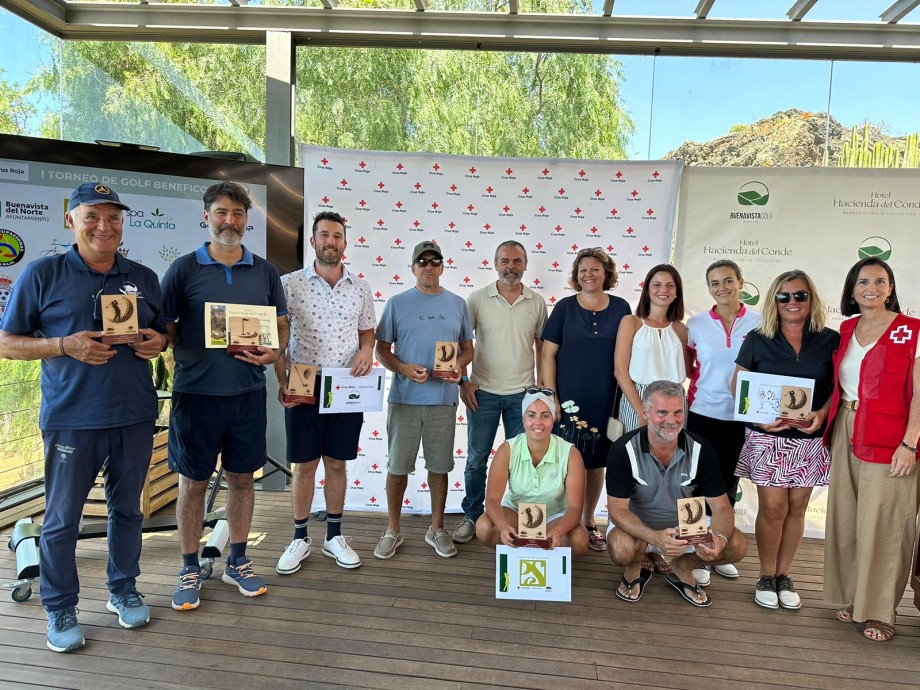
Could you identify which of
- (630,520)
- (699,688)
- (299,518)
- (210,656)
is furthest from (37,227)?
(699,688)

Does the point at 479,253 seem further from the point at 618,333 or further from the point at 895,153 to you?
the point at 895,153

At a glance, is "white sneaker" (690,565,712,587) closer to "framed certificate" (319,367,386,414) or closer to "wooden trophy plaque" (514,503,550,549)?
"wooden trophy plaque" (514,503,550,549)

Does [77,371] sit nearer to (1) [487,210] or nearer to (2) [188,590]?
(2) [188,590]

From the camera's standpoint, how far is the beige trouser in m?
2.86

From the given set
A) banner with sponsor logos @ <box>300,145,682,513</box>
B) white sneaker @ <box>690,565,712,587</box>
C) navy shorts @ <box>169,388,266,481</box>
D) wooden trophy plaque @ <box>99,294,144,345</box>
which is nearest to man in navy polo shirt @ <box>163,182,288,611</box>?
navy shorts @ <box>169,388,266,481</box>

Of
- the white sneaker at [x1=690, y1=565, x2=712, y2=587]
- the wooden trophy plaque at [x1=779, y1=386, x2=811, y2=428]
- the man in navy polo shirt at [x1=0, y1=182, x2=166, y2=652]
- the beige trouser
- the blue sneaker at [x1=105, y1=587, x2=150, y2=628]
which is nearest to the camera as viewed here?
the man in navy polo shirt at [x1=0, y1=182, x2=166, y2=652]

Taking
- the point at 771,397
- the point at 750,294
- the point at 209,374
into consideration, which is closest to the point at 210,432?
the point at 209,374

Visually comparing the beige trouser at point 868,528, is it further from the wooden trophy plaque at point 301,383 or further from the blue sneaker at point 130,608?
the blue sneaker at point 130,608

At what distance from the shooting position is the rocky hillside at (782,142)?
15.8 ft

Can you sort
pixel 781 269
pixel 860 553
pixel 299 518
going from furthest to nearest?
pixel 781 269, pixel 299 518, pixel 860 553

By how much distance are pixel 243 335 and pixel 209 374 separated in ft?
0.81

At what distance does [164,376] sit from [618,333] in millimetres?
3349

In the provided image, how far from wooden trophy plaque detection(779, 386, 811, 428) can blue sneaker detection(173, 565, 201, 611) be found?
3093mm

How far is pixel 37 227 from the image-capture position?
365cm
